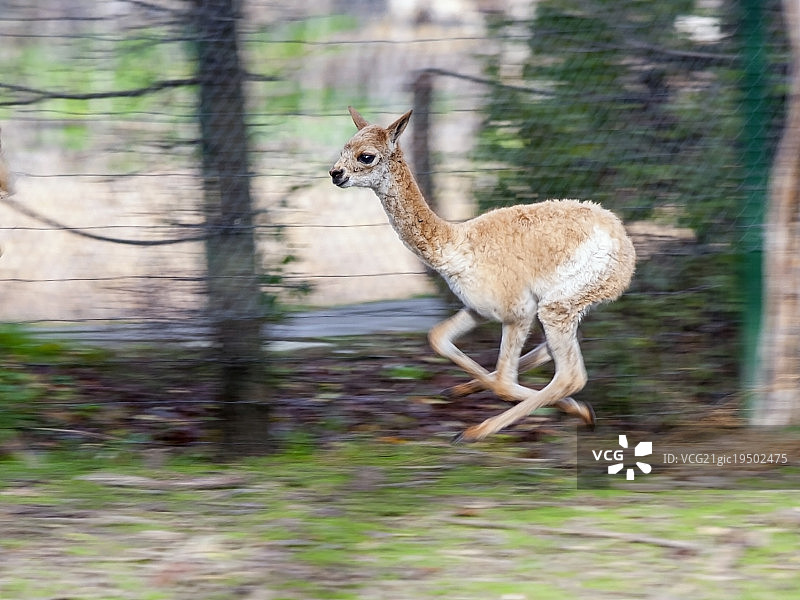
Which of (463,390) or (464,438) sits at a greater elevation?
(463,390)

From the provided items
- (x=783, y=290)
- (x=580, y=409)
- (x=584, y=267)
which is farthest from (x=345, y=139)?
(x=783, y=290)

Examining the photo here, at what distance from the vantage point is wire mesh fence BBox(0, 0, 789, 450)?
18.8 ft

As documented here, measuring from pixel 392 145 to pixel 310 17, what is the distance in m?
0.81

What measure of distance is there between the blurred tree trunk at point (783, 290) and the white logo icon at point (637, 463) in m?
0.70

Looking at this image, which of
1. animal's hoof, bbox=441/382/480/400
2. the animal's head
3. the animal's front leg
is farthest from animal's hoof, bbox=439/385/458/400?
the animal's head

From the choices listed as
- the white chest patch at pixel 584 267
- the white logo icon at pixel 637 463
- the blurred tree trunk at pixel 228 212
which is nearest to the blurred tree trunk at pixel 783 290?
the white logo icon at pixel 637 463

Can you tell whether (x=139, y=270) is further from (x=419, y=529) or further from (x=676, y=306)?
(x=676, y=306)

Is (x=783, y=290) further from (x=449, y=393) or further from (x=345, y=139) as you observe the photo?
(x=345, y=139)

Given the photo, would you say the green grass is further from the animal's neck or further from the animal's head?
the animal's head

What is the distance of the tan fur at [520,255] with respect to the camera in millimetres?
5582

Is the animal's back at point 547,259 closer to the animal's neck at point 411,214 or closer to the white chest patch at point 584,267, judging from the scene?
the white chest patch at point 584,267

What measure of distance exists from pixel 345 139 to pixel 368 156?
1.46 feet

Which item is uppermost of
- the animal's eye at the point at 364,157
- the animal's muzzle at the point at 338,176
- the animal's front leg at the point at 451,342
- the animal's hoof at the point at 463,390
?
the animal's eye at the point at 364,157

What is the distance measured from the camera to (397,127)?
5508mm
